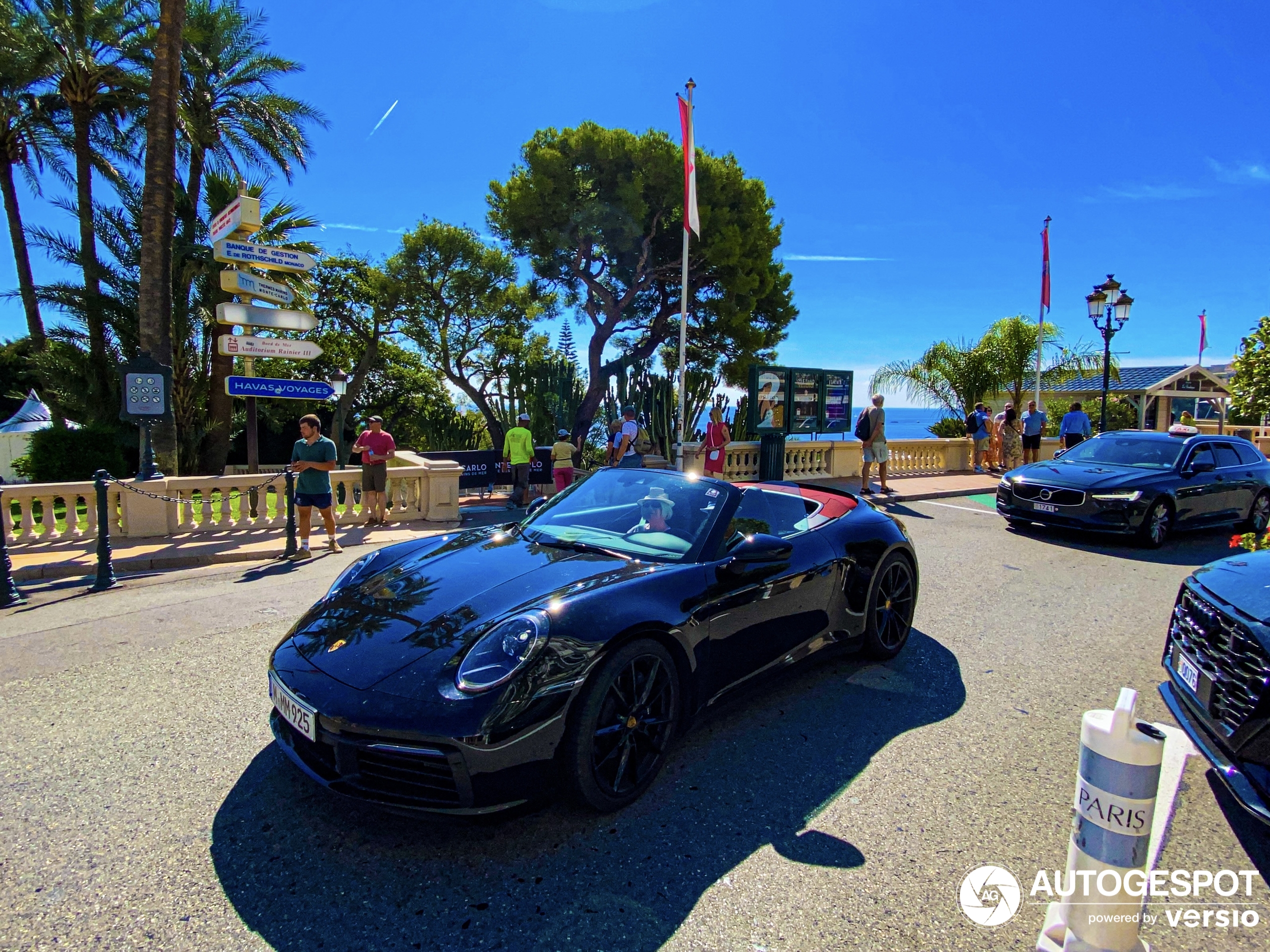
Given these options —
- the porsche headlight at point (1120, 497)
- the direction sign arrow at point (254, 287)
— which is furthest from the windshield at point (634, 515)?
the direction sign arrow at point (254, 287)

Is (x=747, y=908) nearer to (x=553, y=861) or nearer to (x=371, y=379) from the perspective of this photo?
(x=553, y=861)

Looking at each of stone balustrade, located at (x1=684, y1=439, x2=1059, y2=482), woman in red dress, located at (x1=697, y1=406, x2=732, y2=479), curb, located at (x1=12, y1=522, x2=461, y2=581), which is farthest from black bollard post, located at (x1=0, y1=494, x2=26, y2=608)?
stone balustrade, located at (x1=684, y1=439, x2=1059, y2=482)

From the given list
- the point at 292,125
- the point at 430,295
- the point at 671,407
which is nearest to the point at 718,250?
the point at 671,407

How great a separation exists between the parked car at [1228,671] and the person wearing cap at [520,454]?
401 inches

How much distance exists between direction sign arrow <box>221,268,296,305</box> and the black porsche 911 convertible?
9.10 metres

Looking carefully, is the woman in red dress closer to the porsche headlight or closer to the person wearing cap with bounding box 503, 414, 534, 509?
the person wearing cap with bounding box 503, 414, 534, 509

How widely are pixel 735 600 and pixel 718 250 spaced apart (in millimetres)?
20969

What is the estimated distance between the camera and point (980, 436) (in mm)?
17141

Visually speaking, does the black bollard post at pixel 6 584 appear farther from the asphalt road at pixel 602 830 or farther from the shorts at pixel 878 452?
the shorts at pixel 878 452

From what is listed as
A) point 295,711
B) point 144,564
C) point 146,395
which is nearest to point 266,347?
point 146,395

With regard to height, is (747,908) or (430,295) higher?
(430,295)

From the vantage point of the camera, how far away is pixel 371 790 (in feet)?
7.98

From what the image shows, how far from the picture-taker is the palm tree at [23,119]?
674 inches

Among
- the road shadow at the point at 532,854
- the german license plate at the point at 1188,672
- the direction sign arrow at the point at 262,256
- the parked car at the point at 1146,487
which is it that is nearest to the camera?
the road shadow at the point at 532,854
